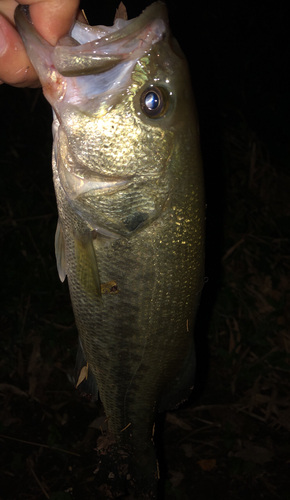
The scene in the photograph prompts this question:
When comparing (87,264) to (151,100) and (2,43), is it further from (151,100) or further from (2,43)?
(2,43)

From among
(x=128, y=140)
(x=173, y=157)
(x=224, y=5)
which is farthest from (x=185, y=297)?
(x=224, y=5)

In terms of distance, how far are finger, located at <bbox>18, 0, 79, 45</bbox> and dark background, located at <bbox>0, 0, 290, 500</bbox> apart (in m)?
3.17

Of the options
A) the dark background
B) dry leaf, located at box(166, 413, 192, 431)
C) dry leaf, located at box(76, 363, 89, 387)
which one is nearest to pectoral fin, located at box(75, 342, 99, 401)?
dry leaf, located at box(76, 363, 89, 387)

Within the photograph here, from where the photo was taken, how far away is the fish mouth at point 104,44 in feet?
4.17

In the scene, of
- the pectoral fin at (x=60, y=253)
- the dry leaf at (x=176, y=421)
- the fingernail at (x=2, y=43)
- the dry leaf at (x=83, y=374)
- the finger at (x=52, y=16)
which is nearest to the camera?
the finger at (x=52, y=16)

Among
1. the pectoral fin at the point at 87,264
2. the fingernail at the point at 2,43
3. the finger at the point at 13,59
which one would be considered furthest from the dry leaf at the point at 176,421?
the fingernail at the point at 2,43

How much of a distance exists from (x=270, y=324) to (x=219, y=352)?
695 millimetres

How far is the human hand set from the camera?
127cm

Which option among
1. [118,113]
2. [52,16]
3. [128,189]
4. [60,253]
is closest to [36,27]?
[52,16]

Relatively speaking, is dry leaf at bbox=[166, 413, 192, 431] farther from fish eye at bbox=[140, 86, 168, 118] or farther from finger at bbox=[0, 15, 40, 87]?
finger at bbox=[0, 15, 40, 87]

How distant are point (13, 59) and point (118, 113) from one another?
0.64 m

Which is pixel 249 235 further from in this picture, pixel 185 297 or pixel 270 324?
pixel 185 297

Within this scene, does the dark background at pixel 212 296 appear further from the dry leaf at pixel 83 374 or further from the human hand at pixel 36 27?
the human hand at pixel 36 27

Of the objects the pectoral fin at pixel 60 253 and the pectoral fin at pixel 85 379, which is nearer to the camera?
the pectoral fin at pixel 60 253
